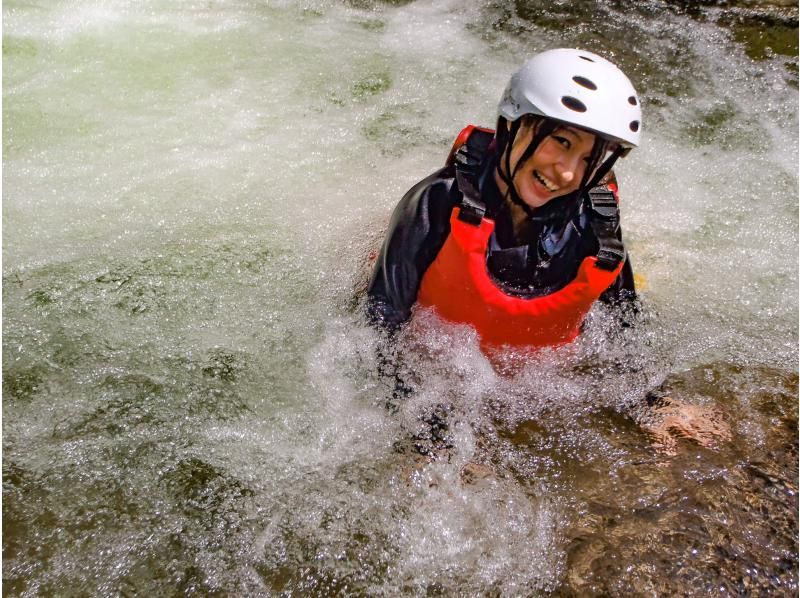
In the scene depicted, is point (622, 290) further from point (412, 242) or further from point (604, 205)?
point (412, 242)

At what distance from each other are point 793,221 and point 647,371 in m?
1.94

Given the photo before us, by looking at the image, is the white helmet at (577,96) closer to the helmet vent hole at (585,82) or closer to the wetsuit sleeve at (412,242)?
the helmet vent hole at (585,82)

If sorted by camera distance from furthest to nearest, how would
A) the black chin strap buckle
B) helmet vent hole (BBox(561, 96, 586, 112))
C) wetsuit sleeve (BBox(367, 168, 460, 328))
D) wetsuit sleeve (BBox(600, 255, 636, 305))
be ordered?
wetsuit sleeve (BBox(600, 255, 636, 305)) < wetsuit sleeve (BBox(367, 168, 460, 328)) < the black chin strap buckle < helmet vent hole (BBox(561, 96, 586, 112))

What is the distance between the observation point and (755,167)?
13.9 ft

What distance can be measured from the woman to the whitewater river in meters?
0.22

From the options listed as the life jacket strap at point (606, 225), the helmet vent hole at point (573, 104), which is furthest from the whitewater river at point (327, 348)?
the helmet vent hole at point (573, 104)

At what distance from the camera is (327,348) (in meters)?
2.80

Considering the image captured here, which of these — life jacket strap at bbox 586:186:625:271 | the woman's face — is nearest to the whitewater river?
life jacket strap at bbox 586:186:625:271

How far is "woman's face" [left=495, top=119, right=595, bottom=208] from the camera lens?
208cm

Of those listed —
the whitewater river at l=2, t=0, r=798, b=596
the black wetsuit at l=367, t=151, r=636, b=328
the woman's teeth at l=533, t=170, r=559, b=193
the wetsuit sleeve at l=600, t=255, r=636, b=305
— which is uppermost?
the woman's teeth at l=533, t=170, r=559, b=193

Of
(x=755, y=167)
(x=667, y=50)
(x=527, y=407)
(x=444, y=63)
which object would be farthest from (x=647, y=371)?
(x=667, y=50)

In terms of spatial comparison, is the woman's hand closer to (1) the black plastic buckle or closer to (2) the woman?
(2) the woman

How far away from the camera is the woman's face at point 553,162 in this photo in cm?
208

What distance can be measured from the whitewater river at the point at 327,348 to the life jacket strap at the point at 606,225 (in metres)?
0.42
